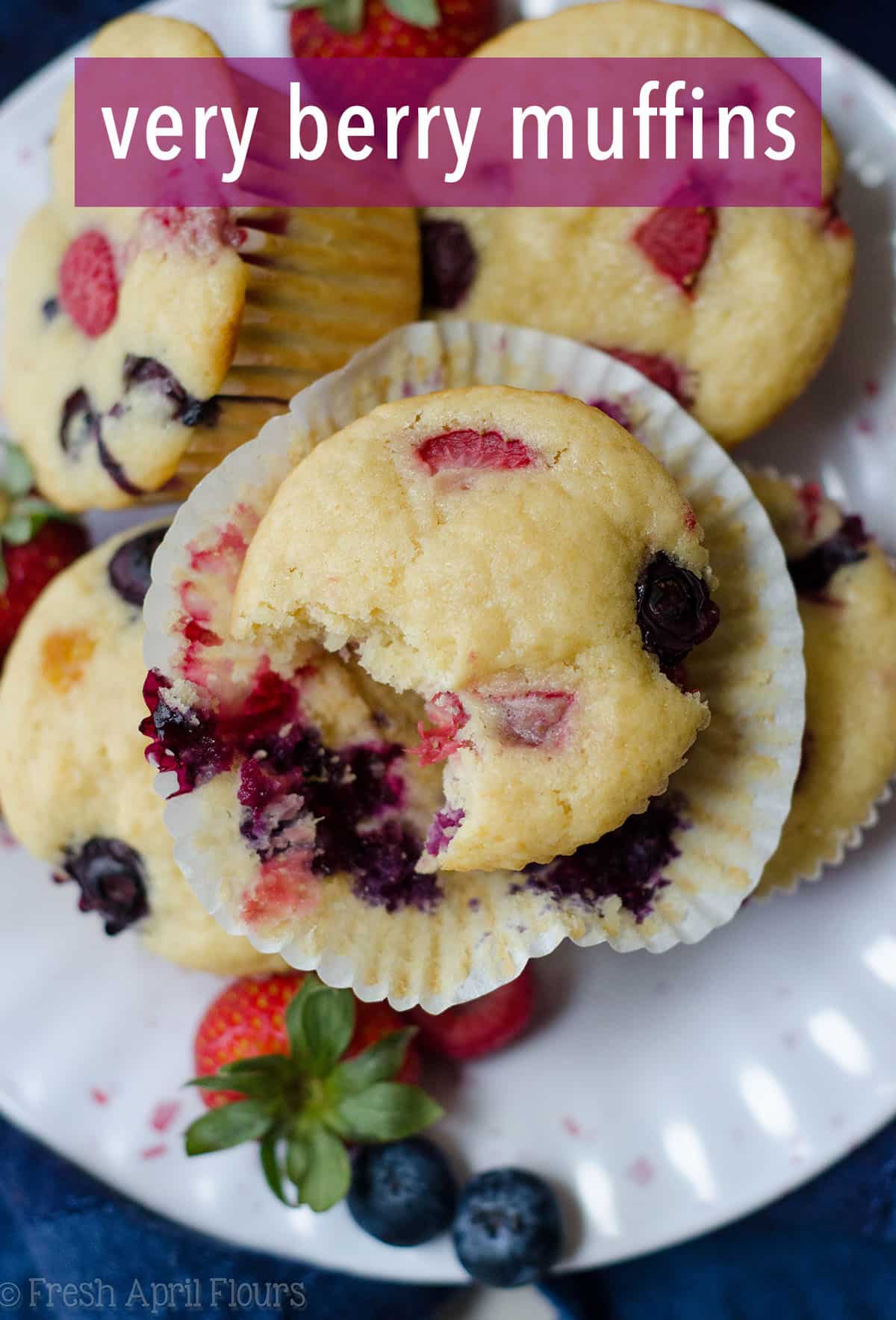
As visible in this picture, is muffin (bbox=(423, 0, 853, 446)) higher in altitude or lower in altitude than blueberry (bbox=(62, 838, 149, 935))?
higher

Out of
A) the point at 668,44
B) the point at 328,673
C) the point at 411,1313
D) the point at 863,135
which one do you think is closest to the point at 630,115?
the point at 668,44

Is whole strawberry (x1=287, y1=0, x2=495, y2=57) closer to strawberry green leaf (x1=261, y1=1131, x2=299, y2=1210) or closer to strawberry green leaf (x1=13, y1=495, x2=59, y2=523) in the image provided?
strawberry green leaf (x1=13, y1=495, x2=59, y2=523)

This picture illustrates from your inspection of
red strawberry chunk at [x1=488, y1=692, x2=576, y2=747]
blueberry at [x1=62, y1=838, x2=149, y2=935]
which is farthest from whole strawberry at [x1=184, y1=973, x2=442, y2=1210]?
red strawberry chunk at [x1=488, y1=692, x2=576, y2=747]

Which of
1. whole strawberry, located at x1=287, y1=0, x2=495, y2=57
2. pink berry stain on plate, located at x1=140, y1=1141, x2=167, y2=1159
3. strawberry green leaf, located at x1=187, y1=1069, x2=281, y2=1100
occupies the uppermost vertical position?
whole strawberry, located at x1=287, y1=0, x2=495, y2=57

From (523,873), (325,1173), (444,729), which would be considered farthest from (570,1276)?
(444,729)

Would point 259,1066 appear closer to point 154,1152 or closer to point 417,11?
point 154,1152

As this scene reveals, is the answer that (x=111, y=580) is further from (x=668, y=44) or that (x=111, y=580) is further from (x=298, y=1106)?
(x=668, y=44)

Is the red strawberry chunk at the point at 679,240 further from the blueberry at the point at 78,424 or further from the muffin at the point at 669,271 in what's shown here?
the blueberry at the point at 78,424
